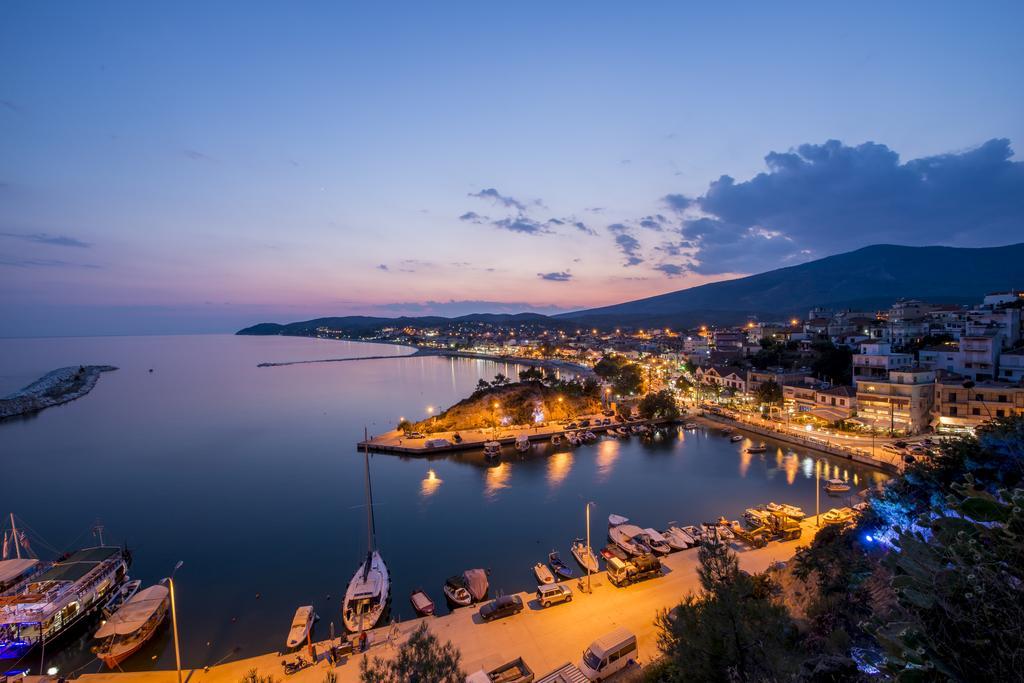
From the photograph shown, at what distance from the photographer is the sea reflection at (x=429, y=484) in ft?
66.9

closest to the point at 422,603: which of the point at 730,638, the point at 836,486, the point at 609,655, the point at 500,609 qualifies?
the point at 500,609

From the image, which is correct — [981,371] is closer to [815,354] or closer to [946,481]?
[815,354]

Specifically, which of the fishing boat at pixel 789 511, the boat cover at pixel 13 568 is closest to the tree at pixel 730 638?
the fishing boat at pixel 789 511

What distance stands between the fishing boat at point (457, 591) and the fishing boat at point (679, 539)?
6030 millimetres

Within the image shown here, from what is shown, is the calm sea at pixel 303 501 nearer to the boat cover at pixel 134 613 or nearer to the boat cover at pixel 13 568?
the boat cover at pixel 134 613

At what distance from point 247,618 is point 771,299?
611 ft

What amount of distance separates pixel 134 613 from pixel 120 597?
9.31 feet

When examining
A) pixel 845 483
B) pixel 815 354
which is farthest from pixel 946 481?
pixel 815 354

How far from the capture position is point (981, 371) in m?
24.5

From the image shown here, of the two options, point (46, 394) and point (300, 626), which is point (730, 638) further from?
point (46, 394)

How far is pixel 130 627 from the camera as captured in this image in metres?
10.2

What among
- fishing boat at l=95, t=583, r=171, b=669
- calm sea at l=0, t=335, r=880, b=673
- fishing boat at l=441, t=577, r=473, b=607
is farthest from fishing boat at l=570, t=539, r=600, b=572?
fishing boat at l=95, t=583, r=171, b=669

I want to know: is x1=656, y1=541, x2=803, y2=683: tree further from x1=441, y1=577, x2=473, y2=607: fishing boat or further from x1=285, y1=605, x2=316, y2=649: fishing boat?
Result: x1=285, y1=605, x2=316, y2=649: fishing boat

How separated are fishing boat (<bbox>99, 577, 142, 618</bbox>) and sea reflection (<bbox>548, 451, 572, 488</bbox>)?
1468 cm
